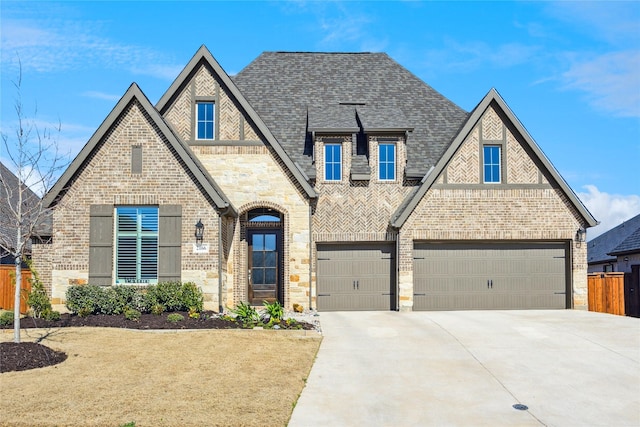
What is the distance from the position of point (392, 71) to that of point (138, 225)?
12.8 metres

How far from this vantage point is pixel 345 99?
23.8 meters

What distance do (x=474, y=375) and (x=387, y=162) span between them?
38.8 feet

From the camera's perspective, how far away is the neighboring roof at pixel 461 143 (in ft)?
66.5

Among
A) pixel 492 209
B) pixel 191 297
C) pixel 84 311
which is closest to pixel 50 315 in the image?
pixel 84 311

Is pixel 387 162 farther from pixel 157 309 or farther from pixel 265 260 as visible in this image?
pixel 157 309

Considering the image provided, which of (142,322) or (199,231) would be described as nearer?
(142,322)

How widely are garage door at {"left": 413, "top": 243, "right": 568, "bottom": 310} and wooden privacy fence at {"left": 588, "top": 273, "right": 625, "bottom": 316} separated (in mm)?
940

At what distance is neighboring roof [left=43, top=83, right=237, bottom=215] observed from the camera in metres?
17.4

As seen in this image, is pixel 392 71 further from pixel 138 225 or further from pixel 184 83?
pixel 138 225

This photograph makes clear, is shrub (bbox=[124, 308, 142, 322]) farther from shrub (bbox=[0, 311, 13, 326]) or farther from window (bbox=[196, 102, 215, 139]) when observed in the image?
window (bbox=[196, 102, 215, 139])

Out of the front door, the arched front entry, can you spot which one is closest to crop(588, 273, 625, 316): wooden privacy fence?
the arched front entry

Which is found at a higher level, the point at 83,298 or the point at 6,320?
the point at 83,298

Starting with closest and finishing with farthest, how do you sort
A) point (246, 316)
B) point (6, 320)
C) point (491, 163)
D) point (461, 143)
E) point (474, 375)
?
point (474, 375), point (6, 320), point (246, 316), point (461, 143), point (491, 163)

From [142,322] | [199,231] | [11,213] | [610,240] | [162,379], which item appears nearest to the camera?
[162,379]
